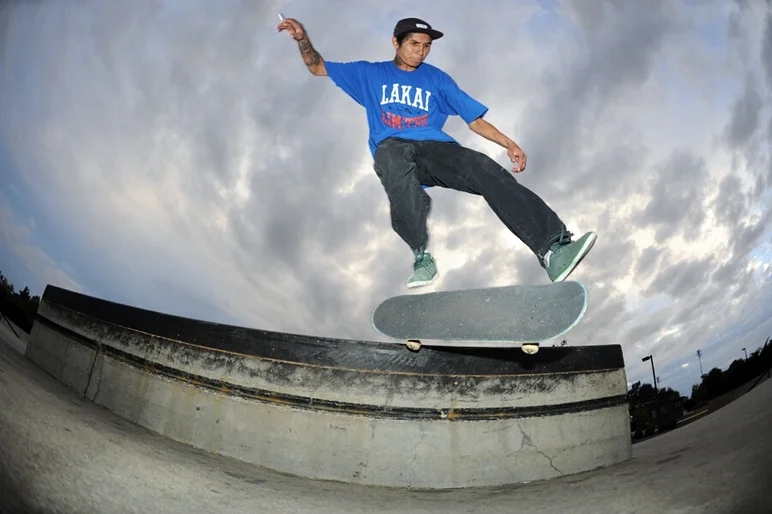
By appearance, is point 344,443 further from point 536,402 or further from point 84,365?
point 84,365

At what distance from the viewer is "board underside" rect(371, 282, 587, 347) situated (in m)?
2.74

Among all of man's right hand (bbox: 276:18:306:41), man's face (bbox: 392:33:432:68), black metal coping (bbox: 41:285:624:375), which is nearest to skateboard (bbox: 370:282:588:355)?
black metal coping (bbox: 41:285:624:375)

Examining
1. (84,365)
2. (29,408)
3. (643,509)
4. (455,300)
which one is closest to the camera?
(643,509)

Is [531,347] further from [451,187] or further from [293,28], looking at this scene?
[293,28]

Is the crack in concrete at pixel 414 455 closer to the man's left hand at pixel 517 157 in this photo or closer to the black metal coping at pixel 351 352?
the black metal coping at pixel 351 352

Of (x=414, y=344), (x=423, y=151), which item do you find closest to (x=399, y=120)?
(x=423, y=151)

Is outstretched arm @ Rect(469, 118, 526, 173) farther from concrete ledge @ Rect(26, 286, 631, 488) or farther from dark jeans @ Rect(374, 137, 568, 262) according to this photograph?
concrete ledge @ Rect(26, 286, 631, 488)

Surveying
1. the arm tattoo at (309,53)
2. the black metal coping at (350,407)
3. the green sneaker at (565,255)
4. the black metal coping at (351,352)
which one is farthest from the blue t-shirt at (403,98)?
the black metal coping at (350,407)

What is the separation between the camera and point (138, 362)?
399 centimetres

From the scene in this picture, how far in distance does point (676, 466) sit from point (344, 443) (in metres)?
2.68

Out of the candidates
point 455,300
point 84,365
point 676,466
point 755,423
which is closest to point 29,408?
point 84,365

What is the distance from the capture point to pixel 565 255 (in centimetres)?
276

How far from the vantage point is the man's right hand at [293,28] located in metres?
3.40

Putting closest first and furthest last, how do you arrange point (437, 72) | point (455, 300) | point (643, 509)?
point (643, 509) → point (455, 300) → point (437, 72)
